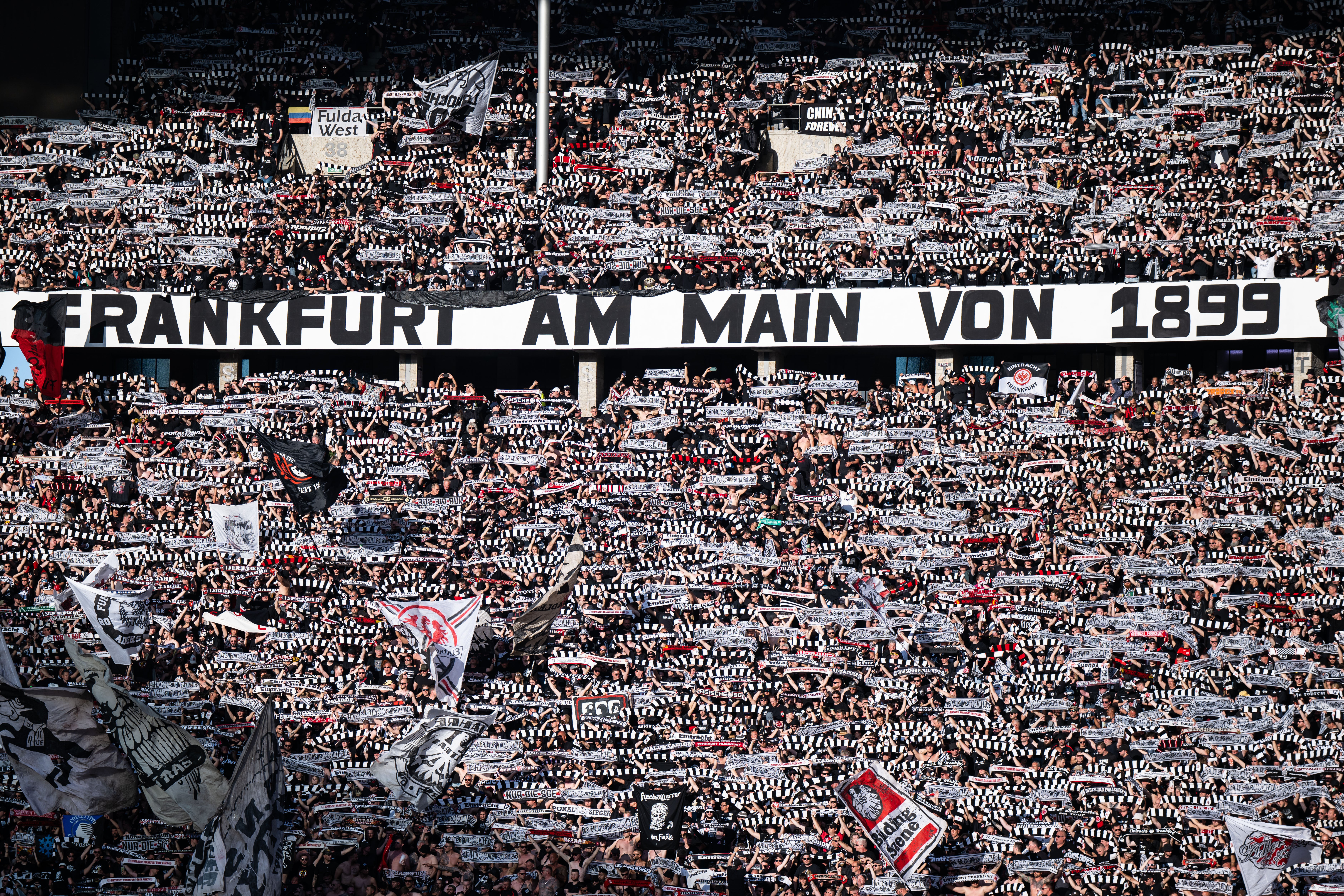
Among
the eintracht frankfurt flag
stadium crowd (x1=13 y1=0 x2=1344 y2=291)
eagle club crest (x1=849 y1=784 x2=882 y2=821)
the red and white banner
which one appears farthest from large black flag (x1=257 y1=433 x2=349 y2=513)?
the eintracht frankfurt flag

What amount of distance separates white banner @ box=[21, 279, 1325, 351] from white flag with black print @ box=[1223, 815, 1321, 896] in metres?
8.54

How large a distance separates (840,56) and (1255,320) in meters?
8.60

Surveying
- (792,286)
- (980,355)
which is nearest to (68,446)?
(792,286)

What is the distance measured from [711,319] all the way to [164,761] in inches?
419

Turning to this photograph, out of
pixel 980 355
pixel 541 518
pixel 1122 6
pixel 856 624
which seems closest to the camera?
pixel 856 624

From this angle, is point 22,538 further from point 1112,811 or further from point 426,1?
point 1112,811

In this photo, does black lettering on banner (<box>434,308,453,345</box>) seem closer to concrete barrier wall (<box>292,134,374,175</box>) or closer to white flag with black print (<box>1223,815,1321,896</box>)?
concrete barrier wall (<box>292,134,374,175</box>)

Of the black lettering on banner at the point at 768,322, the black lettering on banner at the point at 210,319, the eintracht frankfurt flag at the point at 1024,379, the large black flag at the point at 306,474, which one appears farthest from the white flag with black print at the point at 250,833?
the eintracht frankfurt flag at the point at 1024,379

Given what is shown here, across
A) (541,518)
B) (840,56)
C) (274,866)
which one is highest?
(840,56)

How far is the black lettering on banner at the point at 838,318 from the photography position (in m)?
25.1

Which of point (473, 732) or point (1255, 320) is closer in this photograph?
point (473, 732)

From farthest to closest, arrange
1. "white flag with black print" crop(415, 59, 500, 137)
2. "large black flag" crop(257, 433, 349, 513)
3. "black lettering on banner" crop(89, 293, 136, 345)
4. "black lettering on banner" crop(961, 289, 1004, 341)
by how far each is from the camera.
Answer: "white flag with black print" crop(415, 59, 500, 137)
"black lettering on banner" crop(89, 293, 136, 345)
"black lettering on banner" crop(961, 289, 1004, 341)
"large black flag" crop(257, 433, 349, 513)

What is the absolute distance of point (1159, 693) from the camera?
1959cm

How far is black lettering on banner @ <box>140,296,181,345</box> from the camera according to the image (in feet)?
85.4
